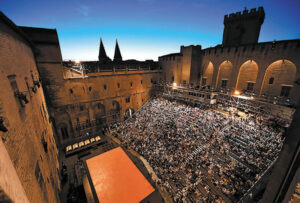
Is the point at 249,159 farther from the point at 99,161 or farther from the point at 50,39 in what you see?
the point at 50,39

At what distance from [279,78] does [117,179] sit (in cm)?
2351

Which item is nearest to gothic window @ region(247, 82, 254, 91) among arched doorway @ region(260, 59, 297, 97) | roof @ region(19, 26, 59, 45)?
arched doorway @ region(260, 59, 297, 97)

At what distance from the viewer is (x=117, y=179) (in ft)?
41.2

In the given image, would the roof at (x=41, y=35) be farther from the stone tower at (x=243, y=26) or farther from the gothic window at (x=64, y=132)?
the stone tower at (x=243, y=26)

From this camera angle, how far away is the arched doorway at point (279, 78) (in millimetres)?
14586

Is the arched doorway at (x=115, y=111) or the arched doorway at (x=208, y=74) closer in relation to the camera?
the arched doorway at (x=208, y=74)

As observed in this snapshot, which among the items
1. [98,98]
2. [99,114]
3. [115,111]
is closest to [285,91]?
[115,111]

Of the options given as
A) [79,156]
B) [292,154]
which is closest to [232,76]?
[292,154]

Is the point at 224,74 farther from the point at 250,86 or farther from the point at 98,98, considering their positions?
the point at 98,98

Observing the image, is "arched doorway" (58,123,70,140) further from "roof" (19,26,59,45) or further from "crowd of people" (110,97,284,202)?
"roof" (19,26,59,45)

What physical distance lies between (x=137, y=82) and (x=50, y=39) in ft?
51.8

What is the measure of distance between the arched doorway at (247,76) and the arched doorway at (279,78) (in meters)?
1.38

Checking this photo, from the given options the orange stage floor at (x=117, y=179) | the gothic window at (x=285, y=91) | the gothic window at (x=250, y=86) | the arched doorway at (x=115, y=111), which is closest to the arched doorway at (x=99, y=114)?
the arched doorway at (x=115, y=111)

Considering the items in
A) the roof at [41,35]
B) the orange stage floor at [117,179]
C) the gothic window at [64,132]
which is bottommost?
the orange stage floor at [117,179]
